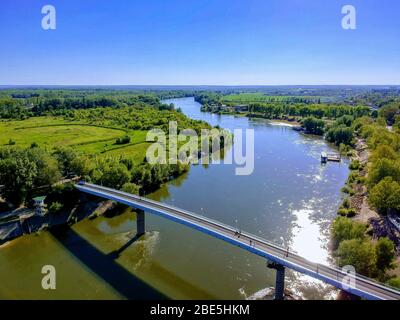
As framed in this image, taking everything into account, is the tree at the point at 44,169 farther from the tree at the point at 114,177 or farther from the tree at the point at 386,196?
the tree at the point at 386,196

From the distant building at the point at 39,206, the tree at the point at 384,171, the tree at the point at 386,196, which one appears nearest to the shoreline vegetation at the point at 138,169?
the tree at the point at 386,196

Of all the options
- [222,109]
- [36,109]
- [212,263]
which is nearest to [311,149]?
[212,263]

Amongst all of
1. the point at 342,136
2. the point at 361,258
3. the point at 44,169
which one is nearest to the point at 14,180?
the point at 44,169

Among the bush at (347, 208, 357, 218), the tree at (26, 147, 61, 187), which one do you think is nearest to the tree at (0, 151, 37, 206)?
the tree at (26, 147, 61, 187)

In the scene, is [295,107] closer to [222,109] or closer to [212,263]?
[222,109]

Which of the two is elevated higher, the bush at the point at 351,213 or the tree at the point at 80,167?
the tree at the point at 80,167
